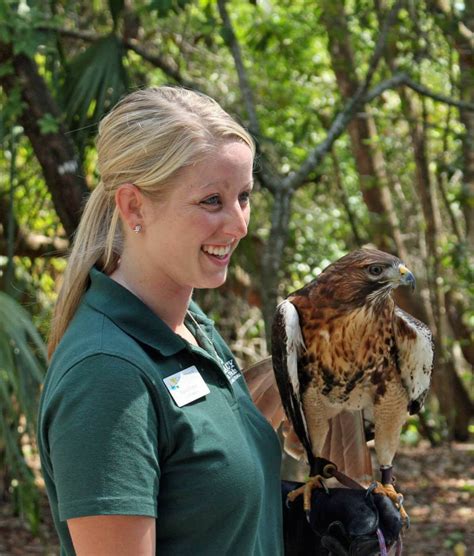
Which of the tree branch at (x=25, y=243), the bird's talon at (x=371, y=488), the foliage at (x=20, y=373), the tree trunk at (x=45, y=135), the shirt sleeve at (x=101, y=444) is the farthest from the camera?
the tree branch at (x=25, y=243)

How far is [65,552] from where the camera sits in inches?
66.4

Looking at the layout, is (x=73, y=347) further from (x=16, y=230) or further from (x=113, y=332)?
(x=16, y=230)

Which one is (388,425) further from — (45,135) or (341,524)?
(45,135)

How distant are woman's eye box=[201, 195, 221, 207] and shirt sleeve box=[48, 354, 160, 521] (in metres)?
0.37

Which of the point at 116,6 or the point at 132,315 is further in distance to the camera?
the point at 116,6

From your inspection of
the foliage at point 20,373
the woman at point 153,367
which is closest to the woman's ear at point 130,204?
the woman at point 153,367

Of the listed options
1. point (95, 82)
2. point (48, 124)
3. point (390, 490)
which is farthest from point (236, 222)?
point (95, 82)

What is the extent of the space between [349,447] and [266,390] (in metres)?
0.33

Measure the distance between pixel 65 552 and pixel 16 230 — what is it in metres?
4.64

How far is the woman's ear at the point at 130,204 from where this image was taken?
172 cm

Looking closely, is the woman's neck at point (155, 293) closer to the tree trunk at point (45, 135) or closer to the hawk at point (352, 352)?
the hawk at point (352, 352)

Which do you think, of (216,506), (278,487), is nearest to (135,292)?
(216,506)

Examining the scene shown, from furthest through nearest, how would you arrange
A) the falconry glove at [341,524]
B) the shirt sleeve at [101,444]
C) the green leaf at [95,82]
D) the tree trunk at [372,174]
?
the tree trunk at [372,174], the green leaf at [95,82], the falconry glove at [341,524], the shirt sleeve at [101,444]

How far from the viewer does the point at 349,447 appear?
2.87 meters
